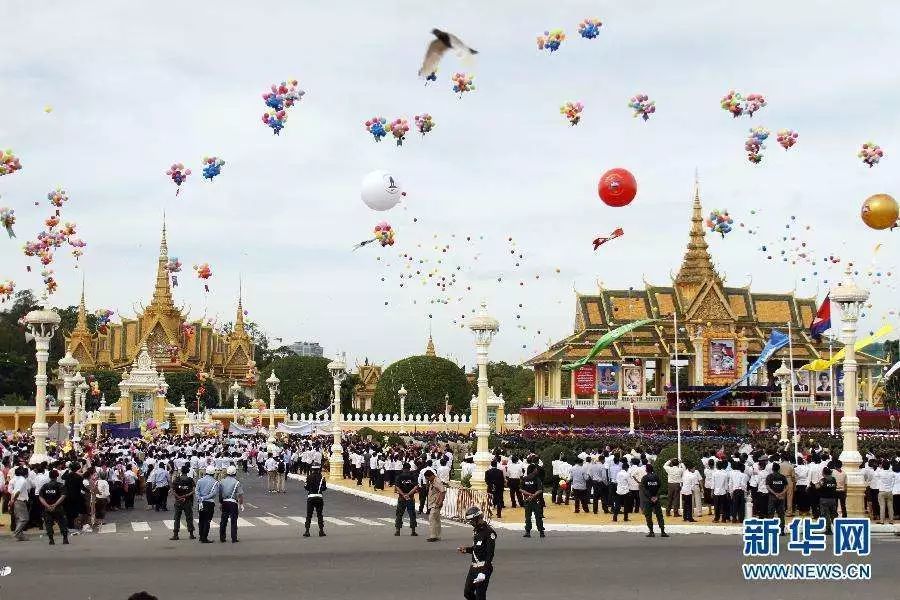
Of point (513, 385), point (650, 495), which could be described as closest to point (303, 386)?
point (513, 385)

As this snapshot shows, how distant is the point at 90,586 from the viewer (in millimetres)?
13820

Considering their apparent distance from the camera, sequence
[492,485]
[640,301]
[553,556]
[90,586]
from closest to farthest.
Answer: [90,586] < [553,556] < [492,485] < [640,301]

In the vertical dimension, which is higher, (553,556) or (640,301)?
(640,301)

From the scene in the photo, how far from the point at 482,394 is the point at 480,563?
47.8ft

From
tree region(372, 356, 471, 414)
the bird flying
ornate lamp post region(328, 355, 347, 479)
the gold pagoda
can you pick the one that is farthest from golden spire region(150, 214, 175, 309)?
the bird flying

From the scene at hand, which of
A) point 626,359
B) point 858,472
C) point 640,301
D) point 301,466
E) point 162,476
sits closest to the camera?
point 858,472

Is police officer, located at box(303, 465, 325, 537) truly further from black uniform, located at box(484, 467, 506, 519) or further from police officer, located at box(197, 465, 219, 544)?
black uniform, located at box(484, 467, 506, 519)

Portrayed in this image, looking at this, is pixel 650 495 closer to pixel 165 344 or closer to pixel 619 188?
pixel 619 188

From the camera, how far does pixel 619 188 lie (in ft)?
77.7

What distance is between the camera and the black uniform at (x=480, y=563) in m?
10.8

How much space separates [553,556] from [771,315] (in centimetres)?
7503

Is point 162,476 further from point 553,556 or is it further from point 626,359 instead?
→ point 626,359

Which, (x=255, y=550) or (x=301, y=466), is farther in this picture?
(x=301, y=466)

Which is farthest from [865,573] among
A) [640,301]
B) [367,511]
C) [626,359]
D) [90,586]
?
[640,301]
